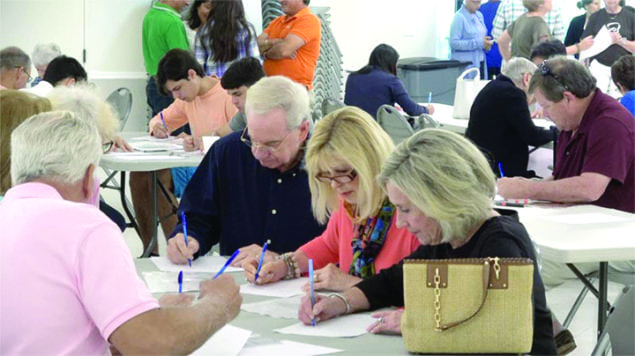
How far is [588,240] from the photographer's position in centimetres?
300

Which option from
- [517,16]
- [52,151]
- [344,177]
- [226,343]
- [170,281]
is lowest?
[170,281]

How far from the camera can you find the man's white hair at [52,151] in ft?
6.18

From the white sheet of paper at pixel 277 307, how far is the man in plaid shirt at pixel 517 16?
7.61 metres

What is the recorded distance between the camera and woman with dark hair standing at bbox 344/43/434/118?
7.51 meters

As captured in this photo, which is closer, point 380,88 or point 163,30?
point 163,30

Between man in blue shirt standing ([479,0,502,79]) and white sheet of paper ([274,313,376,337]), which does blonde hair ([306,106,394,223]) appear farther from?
man in blue shirt standing ([479,0,502,79])

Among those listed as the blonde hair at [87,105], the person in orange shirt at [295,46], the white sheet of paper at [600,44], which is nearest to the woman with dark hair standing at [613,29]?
the white sheet of paper at [600,44]

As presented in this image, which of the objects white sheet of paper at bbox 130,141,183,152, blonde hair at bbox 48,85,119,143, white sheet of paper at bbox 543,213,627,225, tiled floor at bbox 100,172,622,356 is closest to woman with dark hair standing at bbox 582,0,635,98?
tiled floor at bbox 100,172,622,356

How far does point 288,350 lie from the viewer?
2062 millimetres

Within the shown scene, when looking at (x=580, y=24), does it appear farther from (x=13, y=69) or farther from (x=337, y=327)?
(x=337, y=327)

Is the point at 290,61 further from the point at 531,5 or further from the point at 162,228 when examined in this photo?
the point at 531,5

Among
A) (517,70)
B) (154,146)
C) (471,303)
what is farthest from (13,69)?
(471,303)

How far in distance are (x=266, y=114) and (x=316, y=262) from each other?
57 centimetres

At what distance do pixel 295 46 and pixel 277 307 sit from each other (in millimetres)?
4060
